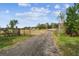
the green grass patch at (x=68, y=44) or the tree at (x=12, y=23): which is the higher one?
the tree at (x=12, y=23)

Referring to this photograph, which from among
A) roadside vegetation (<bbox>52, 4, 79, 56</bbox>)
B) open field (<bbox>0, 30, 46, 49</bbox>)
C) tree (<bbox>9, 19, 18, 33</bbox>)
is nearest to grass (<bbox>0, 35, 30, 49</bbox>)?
open field (<bbox>0, 30, 46, 49</bbox>)

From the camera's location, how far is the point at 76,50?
261 centimetres

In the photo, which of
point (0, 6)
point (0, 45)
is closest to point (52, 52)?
point (0, 45)

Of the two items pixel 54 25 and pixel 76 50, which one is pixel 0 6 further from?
pixel 76 50

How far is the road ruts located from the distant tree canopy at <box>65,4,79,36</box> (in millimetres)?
209

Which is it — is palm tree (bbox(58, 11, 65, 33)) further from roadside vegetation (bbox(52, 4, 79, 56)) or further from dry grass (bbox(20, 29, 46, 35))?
dry grass (bbox(20, 29, 46, 35))

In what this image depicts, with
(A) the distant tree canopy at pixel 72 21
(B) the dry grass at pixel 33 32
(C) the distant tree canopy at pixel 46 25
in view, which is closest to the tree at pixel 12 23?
(B) the dry grass at pixel 33 32

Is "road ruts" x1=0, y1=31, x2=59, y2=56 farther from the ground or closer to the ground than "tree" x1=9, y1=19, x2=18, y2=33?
closer to the ground

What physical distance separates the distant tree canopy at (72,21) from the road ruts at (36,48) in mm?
209

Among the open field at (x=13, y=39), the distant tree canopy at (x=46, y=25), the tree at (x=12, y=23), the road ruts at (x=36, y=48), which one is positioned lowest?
the road ruts at (x=36, y=48)

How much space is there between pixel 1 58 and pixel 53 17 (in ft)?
2.17

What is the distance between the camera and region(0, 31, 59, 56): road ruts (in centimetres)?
262

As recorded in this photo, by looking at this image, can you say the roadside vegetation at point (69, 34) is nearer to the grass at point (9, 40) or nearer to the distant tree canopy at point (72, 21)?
the distant tree canopy at point (72, 21)

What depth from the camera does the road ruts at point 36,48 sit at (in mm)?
2617
